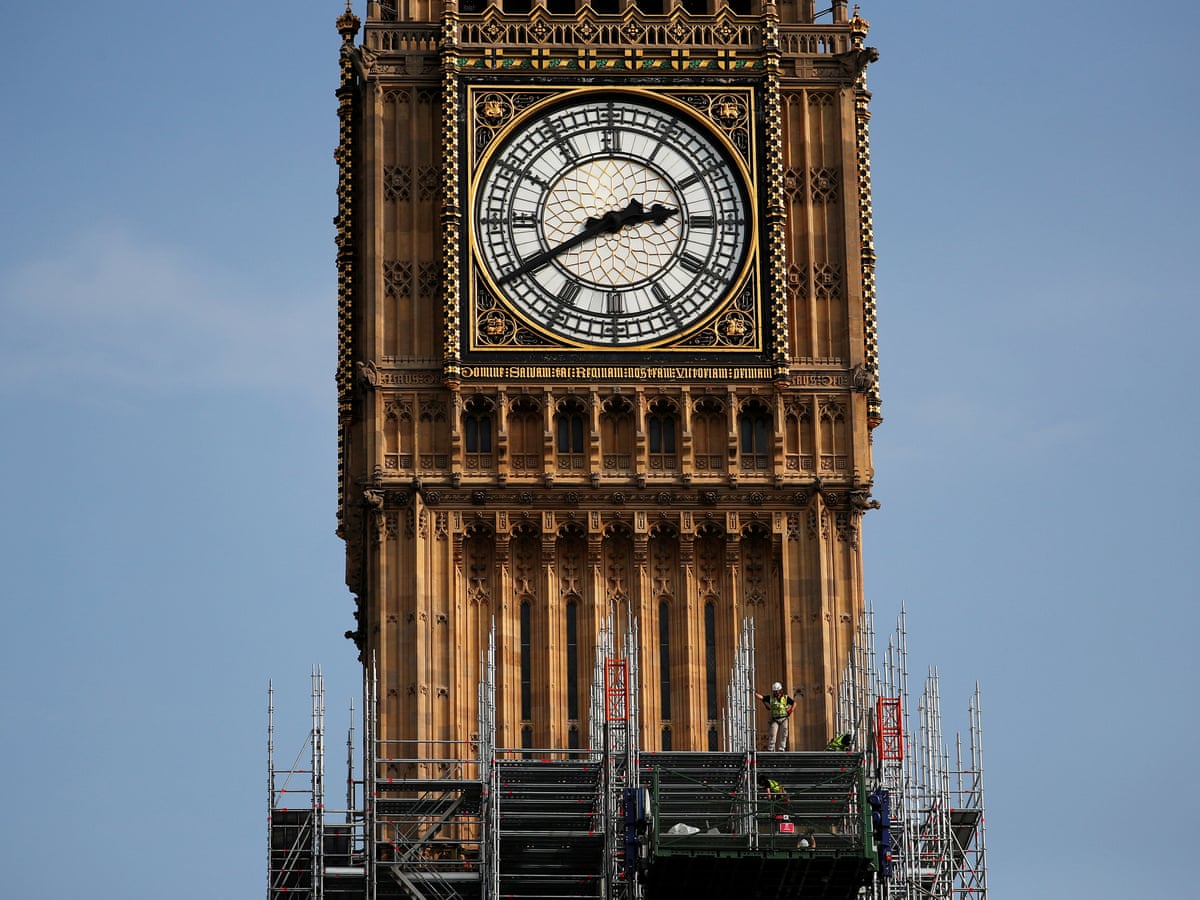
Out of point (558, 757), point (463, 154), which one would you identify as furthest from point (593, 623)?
point (463, 154)

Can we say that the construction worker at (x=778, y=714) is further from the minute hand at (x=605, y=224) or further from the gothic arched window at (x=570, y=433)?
the minute hand at (x=605, y=224)

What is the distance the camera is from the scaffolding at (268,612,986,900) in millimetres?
78062

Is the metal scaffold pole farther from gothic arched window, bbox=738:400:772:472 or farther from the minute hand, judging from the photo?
the minute hand

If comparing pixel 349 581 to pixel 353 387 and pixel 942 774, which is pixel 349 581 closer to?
pixel 353 387

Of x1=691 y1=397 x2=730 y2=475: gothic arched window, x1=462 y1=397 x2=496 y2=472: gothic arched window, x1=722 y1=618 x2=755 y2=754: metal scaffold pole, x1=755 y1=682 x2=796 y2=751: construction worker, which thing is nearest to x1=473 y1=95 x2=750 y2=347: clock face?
x1=691 y1=397 x2=730 y2=475: gothic arched window

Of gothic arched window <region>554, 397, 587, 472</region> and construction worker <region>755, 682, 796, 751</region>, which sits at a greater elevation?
gothic arched window <region>554, 397, 587, 472</region>

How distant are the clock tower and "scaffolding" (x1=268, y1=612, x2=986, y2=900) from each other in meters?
1.58

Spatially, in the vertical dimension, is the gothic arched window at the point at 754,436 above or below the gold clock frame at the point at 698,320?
below

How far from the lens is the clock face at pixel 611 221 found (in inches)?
3324

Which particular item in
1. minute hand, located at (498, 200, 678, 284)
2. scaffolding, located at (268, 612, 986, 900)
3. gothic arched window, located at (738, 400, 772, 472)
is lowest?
scaffolding, located at (268, 612, 986, 900)

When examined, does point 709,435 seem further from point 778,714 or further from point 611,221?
point 778,714

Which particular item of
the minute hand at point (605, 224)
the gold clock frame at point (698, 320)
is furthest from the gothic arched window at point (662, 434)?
the minute hand at point (605, 224)

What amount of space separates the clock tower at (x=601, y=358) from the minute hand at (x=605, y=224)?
6cm

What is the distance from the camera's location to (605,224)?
278 feet
